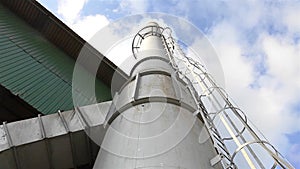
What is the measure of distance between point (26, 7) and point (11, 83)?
4.84m

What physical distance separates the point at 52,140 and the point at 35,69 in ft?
20.1

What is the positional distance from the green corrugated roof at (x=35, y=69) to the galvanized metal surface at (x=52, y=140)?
12.3 ft

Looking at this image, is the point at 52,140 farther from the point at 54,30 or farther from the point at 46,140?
the point at 54,30

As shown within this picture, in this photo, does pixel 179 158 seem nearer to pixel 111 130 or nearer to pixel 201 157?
pixel 201 157

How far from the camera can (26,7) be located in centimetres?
1404

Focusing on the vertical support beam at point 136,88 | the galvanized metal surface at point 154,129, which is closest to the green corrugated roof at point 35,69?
the vertical support beam at point 136,88

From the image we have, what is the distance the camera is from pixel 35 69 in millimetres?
11781

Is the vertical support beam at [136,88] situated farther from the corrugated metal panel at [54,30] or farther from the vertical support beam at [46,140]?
the corrugated metal panel at [54,30]

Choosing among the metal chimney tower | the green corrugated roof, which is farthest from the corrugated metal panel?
the metal chimney tower

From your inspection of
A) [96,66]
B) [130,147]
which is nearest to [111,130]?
[130,147]

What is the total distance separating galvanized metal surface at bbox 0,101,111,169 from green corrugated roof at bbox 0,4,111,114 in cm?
374

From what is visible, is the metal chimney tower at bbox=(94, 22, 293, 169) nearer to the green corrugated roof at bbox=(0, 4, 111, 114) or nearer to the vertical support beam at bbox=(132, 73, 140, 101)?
the vertical support beam at bbox=(132, 73, 140, 101)

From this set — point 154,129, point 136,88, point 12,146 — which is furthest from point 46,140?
point 154,129

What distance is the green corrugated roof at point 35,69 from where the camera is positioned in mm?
10500
